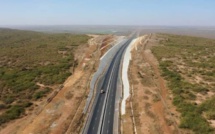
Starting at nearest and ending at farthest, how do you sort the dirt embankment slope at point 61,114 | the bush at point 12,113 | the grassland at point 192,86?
1. the dirt embankment slope at point 61,114
2. the grassland at point 192,86
3. the bush at point 12,113

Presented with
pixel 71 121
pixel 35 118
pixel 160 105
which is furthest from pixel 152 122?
pixel 35 118

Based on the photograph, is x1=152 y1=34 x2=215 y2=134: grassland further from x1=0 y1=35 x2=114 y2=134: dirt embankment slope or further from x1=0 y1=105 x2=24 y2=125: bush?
x1=0 y1=105 x2=24 y2=125: bush

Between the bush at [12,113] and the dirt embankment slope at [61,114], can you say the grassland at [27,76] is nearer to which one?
the bush at [12,113]

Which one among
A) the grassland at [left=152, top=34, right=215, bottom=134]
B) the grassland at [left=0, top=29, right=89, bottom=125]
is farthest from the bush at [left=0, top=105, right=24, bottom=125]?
the grassland at [left=152, top=34, right=215, bottom=134]

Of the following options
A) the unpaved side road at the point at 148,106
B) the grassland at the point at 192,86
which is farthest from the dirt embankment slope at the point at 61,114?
the grassland at the point at 192,86

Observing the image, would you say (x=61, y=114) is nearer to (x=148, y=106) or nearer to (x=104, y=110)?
(x=104, y=110)

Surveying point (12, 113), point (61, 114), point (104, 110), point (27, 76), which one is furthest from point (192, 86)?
point (27, 76)
